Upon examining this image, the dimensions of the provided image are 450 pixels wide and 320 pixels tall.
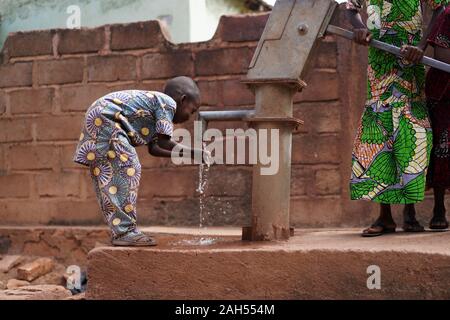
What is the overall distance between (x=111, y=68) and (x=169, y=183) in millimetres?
1091

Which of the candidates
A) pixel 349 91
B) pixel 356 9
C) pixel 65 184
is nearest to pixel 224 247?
pixel 356 9

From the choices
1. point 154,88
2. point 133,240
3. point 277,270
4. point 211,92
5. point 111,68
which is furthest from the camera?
point 111,68

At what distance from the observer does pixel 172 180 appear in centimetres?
574

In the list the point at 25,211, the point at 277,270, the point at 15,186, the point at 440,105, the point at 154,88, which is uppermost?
the point at 154,88

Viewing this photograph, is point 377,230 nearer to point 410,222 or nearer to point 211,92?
point 410,222

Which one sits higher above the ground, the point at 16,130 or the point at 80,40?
the point at 80,40

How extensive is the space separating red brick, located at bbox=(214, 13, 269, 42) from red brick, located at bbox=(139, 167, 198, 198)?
44.1 inches

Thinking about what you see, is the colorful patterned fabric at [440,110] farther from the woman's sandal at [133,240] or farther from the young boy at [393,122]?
the woman's sandal at [133,240]

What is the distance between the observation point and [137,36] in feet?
19.2

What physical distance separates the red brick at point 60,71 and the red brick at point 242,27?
129cm

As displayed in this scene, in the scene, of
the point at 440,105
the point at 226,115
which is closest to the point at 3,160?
the point at 226,115
